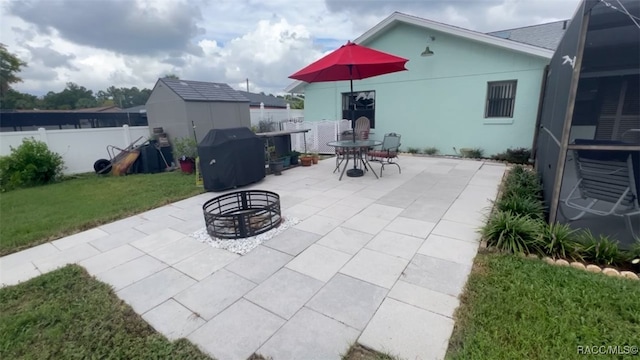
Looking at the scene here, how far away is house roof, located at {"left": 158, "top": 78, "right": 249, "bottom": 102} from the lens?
27.3 feet

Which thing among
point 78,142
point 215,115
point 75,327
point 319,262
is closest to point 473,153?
point 319,262

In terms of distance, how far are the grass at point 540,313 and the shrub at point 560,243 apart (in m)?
0.29

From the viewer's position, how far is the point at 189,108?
8.09 m

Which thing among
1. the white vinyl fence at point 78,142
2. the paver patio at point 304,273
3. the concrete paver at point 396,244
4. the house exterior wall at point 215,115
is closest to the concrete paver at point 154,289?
the paver patio at point 304,273

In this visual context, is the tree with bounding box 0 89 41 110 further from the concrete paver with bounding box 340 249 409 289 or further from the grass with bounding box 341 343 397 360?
the grass with bounding box 341 343 397 360

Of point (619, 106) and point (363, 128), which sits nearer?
point (619, 106)

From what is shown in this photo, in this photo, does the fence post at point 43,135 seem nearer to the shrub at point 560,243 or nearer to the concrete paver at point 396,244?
the concrete paver at point 396,244

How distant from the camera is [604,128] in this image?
576 cm

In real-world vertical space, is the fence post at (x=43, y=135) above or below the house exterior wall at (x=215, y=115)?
below

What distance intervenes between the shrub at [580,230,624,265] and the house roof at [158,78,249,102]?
902 centimetres

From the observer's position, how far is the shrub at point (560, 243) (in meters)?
2.57

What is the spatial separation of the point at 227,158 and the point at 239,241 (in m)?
2.30

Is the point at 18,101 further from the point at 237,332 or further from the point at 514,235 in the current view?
the point at 514,235

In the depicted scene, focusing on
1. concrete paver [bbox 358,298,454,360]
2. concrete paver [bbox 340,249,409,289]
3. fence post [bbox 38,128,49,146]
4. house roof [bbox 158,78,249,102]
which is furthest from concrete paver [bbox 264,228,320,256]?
fence post [bbox 38,128,49,146]
